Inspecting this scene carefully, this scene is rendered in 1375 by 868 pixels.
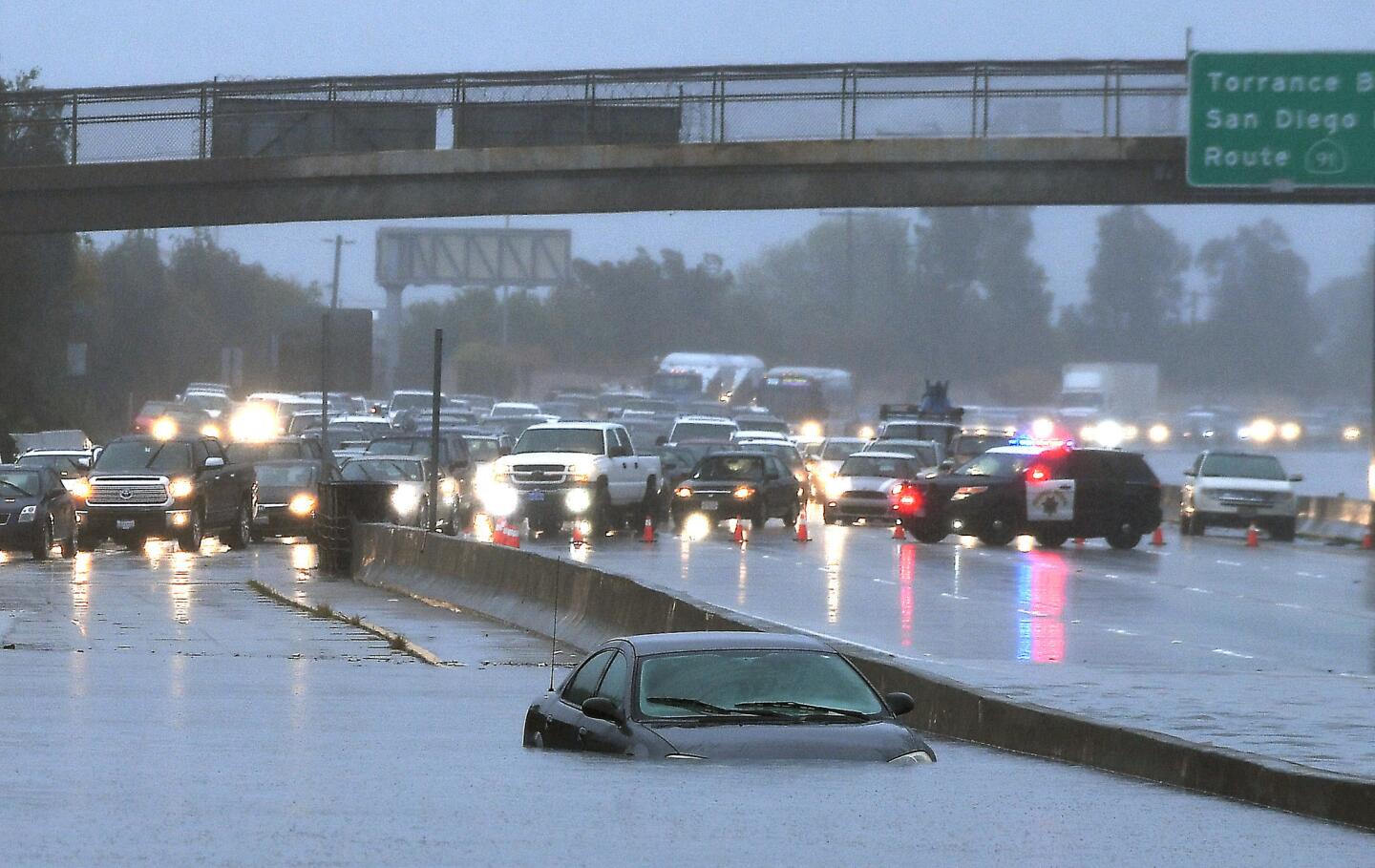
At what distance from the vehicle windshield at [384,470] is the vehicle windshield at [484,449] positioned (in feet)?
22.5

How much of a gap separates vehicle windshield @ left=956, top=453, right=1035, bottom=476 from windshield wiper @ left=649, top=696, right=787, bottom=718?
94.3ft

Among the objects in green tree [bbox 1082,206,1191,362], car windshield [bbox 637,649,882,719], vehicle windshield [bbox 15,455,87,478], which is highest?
green tree [bbox 1082,206,1191,362]

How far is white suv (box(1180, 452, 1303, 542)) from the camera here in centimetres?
4569

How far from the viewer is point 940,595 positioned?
28.3 meters

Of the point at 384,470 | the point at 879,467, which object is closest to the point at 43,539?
the point at 384,470

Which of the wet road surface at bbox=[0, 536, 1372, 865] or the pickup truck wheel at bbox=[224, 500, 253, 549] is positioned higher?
the wet road surface at bbox=[0, 536, 1372, 865]

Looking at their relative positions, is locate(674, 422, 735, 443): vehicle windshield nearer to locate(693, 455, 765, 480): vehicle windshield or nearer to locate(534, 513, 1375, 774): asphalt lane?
locate(693, 455, 765, 480): vehicle windshield

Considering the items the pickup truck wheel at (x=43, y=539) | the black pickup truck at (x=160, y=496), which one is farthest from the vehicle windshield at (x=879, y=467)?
the pickup truck wheel at (x=43, y=539)

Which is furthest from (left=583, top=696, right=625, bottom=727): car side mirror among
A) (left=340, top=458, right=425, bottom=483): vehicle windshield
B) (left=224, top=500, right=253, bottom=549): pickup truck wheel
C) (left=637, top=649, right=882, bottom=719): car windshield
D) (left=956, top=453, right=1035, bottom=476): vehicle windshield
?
(left=340, top=458, right=425, bottom=483): vehicle windshield

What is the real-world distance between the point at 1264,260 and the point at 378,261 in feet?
227

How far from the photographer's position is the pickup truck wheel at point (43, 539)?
35312 mm

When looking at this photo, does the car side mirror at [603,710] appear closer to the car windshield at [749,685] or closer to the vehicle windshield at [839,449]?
Result: the car windshield at [749,685]

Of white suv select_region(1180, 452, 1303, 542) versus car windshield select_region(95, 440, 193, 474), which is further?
white suv select_region(1180, 452, 1303, 542)

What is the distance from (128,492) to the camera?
3938 centimetres
